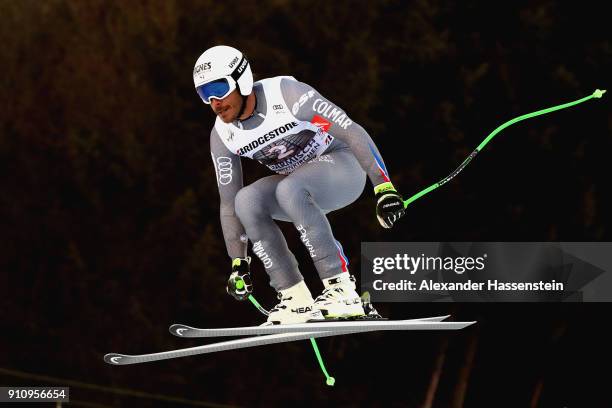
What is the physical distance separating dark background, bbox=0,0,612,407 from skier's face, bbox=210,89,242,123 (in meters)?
9.71

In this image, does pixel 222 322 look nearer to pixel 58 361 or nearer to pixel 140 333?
pixel 140 333

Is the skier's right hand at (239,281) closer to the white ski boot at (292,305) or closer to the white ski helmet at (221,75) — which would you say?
the white ski boot at (292,305)

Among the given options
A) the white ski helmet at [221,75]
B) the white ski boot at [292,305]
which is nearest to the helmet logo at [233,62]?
the white ski helmet at [221,75]

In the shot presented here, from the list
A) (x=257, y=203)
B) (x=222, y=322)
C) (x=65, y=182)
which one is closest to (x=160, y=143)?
(x=65, y=182)

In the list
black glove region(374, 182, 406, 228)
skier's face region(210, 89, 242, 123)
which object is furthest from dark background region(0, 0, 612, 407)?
black glove region(374, 182, 406, 228)

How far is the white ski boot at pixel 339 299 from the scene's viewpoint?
23.2 feet

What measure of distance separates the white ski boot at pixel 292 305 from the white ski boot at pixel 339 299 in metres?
0.23

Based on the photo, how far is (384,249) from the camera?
1348 cm

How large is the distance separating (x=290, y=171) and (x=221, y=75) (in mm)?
852

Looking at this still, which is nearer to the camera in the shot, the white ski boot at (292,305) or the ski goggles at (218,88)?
the ski goggles at (218,88)

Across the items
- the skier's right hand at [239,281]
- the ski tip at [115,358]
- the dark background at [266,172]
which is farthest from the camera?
the dark background at [266,172]

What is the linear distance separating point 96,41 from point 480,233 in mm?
7017

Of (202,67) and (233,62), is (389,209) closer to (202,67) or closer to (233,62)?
(233,62)

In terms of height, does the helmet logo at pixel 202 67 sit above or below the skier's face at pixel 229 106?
above
